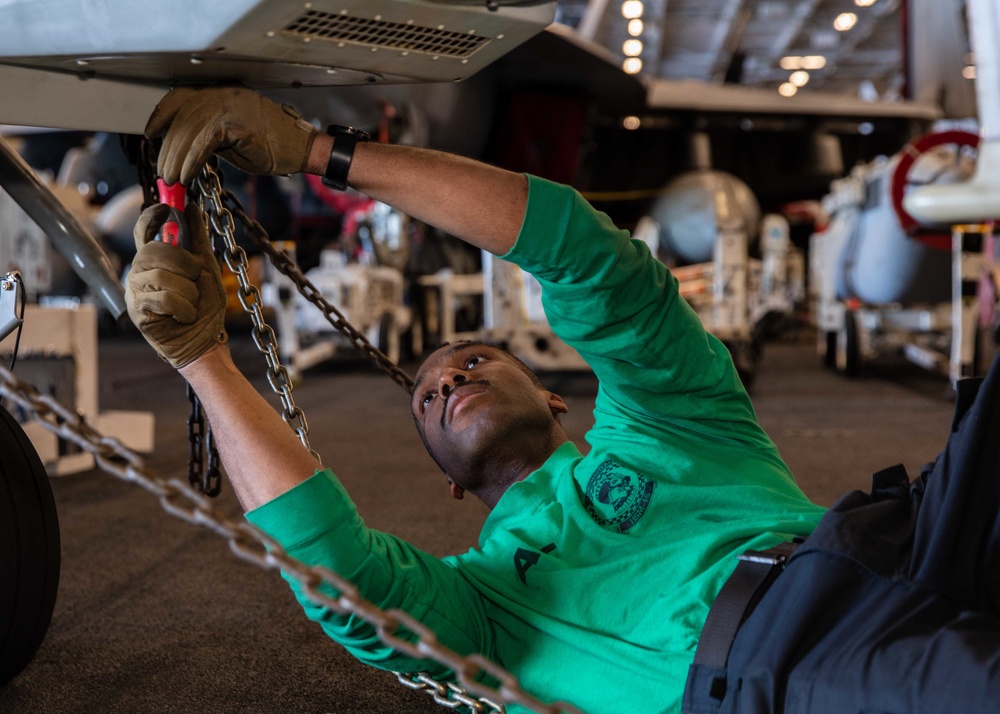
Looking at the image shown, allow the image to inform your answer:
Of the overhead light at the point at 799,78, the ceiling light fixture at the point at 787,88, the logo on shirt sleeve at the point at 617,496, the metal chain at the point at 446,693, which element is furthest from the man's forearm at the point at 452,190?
the ceiling light fixture at the point at 787,88

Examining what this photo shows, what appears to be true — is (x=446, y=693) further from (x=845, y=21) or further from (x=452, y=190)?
(x=845, y=21)

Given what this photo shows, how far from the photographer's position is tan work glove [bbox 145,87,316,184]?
3.12ft

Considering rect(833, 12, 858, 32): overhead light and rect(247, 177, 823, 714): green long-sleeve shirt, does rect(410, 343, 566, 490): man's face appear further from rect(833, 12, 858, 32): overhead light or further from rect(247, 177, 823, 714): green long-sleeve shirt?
rect(833, 12, 858, 32): overhead light

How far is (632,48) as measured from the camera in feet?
61.1

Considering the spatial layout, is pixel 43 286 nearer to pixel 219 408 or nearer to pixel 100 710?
A: pixel 100 710

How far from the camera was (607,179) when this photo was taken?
26.5ft

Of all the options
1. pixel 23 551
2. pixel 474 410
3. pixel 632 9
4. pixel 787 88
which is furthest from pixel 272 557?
pixel 787 88

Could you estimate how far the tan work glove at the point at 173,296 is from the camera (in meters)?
0.95

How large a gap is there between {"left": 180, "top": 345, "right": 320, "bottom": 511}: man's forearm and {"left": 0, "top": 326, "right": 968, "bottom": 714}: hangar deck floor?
558mm

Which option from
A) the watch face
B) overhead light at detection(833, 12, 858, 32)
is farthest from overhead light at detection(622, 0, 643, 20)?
the watch face

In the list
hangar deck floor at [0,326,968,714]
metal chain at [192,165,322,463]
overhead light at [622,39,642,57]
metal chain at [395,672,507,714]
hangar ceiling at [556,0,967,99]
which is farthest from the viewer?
overhead light at [622,39,642,57]

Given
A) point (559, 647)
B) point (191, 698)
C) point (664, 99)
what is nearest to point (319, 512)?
point (559, 647)

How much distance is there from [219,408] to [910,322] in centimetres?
492

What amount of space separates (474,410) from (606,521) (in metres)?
0.21
